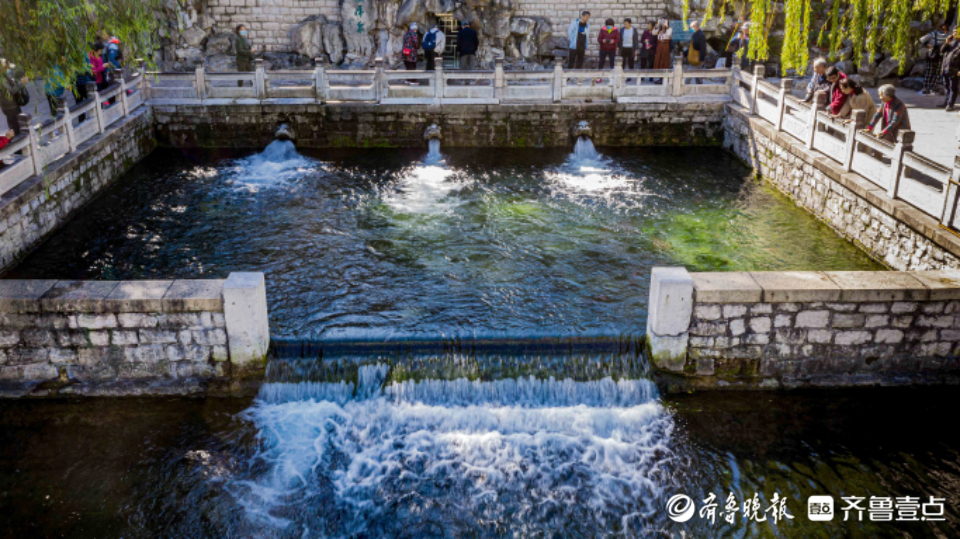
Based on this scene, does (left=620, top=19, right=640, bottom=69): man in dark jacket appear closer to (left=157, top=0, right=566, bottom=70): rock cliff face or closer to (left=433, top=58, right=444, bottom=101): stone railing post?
(left=157, top=0, right=566, bottom=70): rock cliff face

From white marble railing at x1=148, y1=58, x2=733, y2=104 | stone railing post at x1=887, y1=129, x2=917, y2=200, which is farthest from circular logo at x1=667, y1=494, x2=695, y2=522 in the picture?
white marble railing at x1=148, y1=58, x2=733, y2=104

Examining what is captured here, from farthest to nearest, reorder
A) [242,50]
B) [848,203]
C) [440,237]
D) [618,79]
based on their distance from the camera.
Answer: [242,50] < [618,79] < [440,237] < [848,203]

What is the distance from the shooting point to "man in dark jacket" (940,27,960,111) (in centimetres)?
1706

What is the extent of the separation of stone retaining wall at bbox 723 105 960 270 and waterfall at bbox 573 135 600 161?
10.9 ft

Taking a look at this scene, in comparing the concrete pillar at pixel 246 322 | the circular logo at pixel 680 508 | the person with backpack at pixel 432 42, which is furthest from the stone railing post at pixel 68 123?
the circular logo at pixel 680 508

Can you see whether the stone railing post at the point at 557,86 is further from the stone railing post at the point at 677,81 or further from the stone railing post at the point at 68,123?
the stone railing post at the point at 68,123

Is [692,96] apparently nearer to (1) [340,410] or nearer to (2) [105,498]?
(1) [340,410]

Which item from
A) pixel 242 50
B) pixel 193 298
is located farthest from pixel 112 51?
pixel 193 298

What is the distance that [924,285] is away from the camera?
25.6 feet

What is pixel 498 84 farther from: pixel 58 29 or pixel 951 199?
pixel 951 199

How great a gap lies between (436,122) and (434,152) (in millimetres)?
887

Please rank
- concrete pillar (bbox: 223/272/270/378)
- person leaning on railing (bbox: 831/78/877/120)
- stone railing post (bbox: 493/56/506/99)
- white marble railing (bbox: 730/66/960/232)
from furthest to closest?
stone railing post (bbox: 493/56/506/99) < person leaning on railing (bbox: 831/78/877/120) < white marble railing (bbox: 730/66/960/232) < concrete pillar (bbox: 223/272/270/378)

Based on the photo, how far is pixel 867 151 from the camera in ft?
38.2

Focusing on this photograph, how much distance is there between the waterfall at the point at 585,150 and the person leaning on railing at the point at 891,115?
6.84 meters
